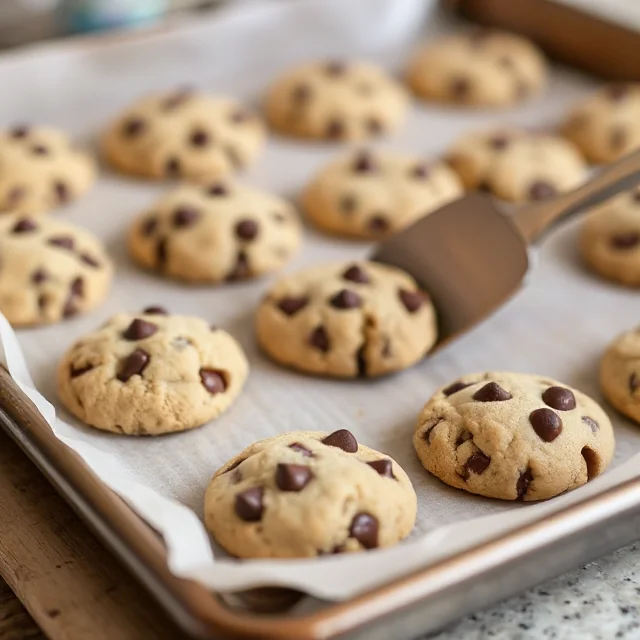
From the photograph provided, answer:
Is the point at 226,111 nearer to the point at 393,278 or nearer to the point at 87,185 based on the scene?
the point at 87,185

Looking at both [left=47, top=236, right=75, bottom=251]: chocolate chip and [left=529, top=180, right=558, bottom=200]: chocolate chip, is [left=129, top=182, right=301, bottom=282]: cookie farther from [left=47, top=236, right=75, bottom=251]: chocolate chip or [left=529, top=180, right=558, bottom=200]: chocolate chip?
[left=529, top=180, right=558, bottom=200]: chocolate chip

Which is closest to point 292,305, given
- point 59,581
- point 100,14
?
point 59,581

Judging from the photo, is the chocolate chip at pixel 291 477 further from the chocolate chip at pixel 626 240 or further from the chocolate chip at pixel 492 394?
the chocolate chip at pixel 626 240

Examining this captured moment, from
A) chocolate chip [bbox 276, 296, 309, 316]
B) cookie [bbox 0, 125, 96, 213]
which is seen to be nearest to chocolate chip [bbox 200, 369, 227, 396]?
chocolate chip [bbox 276, 296, 309, 316]

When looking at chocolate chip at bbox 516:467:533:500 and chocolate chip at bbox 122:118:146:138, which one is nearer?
chocolate chip at bbox 516:467:533:500

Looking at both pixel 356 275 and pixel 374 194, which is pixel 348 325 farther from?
pixel 374 194

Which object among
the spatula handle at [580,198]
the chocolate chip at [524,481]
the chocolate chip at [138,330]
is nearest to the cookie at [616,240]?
the spatula handle at [580,198]

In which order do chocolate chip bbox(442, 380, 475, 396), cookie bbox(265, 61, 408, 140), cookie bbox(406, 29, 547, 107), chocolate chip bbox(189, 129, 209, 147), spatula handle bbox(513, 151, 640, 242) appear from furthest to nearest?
cookie bbox(406, 29, 547, 107), cookie bbox(265, 61, 408, 140), chocolate chip bbox(189, 129, 209, 147), spatula handle bbox(513, 151, 640, 242), chocolate chip bbox(442, 380, 475, 396)

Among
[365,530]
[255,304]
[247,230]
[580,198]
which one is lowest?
[255,304]
